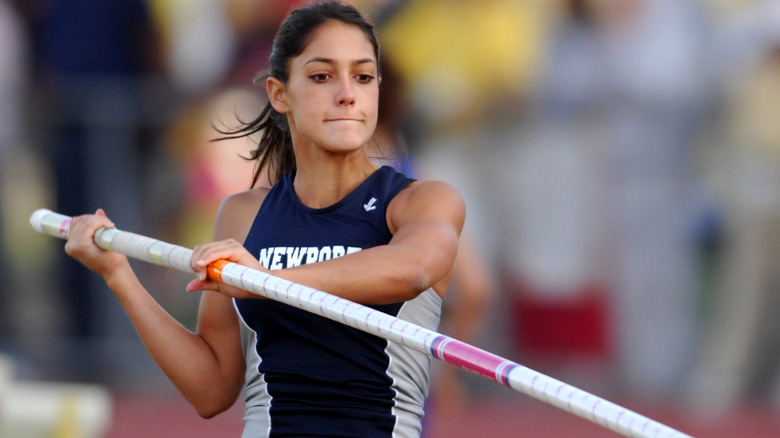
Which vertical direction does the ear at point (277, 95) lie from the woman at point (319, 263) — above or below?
above

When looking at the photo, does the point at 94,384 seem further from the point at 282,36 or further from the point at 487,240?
the point at 282,36

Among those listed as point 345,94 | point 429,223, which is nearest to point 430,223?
point 429,223

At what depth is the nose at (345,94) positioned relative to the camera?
3.30 m

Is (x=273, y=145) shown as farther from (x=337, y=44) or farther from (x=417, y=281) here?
(x=417, y=281)

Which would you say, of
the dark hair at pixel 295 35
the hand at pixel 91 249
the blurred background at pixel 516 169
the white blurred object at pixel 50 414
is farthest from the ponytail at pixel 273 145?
the blurred background at pixel 516 169

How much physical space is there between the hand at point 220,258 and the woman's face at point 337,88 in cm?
38

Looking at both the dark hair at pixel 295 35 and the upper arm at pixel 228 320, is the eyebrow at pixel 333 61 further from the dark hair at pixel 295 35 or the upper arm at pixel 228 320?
the upper arm at pixel 228 320

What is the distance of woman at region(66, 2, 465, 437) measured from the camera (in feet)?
10.3

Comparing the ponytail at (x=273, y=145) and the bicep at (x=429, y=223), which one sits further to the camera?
the ponytail at (x=273, y=145)

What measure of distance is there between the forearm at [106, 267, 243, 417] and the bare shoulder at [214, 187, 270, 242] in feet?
0.87

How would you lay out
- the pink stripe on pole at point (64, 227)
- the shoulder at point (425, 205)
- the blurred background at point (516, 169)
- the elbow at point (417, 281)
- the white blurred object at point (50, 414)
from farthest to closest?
the blurred background at point (516, 169)
the white blurred object at point (50, 414)
the pink stripe on pole at point (64, 227)
the shoulder at point (425, 205)
the elbow at point (417, 281)

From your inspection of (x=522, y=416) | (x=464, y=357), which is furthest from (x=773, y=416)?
(x=464, y=357)

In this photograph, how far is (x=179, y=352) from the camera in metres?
3.47

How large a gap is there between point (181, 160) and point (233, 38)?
816mm
